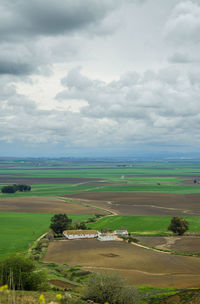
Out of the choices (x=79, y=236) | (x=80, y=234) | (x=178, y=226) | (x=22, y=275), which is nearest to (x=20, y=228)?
(x=79, y=236)

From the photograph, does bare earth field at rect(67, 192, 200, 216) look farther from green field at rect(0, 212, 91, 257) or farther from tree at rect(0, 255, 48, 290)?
tree at rect(0, 255, 48, 290)

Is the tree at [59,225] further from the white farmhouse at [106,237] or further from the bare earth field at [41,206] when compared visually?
the bare earth field at [41,206]

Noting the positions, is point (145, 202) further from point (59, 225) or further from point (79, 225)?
point (59, 225)

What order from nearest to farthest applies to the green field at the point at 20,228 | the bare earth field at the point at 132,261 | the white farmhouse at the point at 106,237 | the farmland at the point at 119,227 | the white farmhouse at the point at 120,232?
the bare earth field at the point at 132,261
the farmland at the point at 119,227
the green field at the point at 20,228
the white farmhouse at the point at 106,237
the white farmhouse at the point at 120,232

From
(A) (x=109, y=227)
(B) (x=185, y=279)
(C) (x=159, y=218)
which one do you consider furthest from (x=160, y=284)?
(C) (x=159, y=218)

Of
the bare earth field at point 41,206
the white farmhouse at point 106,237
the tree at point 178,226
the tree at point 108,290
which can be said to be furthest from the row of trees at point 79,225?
the tree at point 108,290

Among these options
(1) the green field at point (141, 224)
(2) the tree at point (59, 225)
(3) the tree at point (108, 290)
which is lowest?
(1) the green field at point (141, 224)

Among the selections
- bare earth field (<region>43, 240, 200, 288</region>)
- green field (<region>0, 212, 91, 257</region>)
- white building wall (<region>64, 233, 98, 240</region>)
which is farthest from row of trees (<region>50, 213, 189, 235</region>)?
bare earth field (<region>43, 240, 200, 288</region>)
